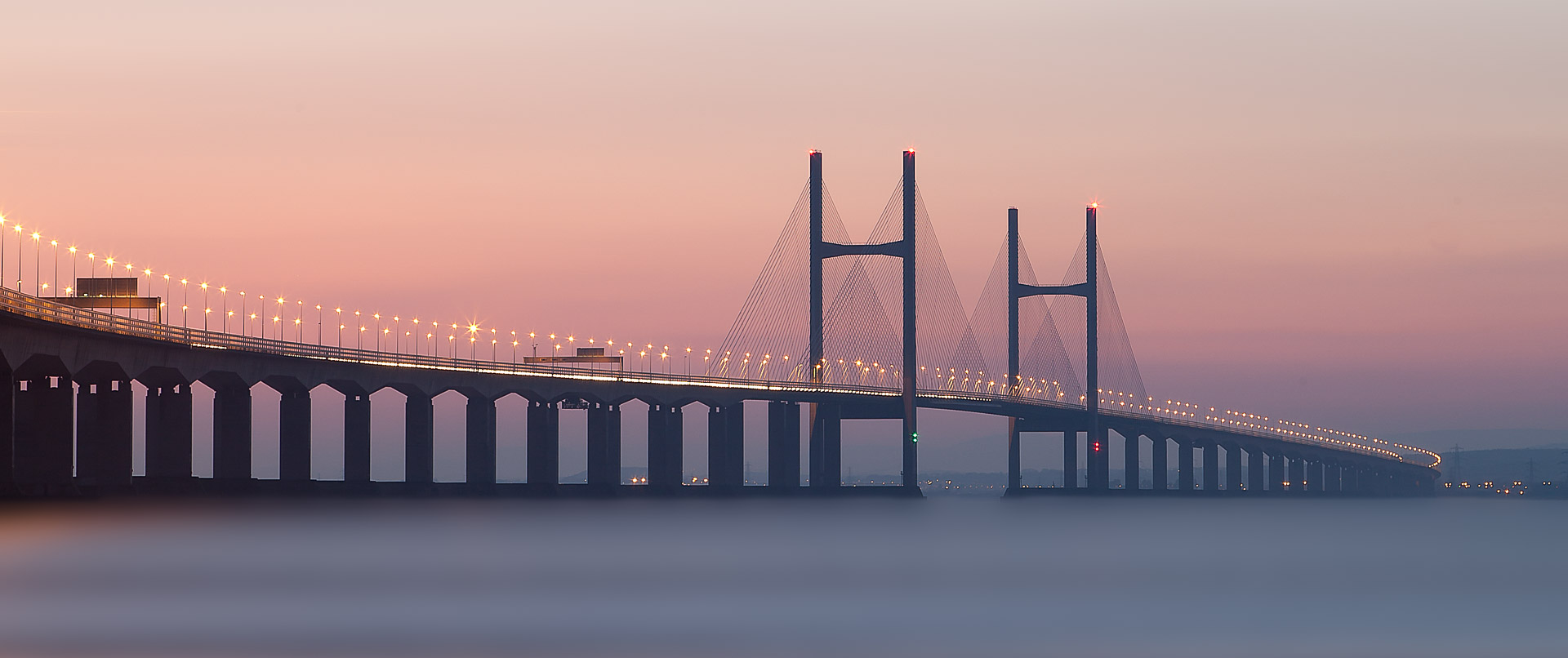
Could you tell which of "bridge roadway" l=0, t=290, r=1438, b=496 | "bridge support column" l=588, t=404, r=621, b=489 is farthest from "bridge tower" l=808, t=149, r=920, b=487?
"bridge support column" l=588, t=404, r=621, b=489

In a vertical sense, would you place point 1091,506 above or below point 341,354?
below

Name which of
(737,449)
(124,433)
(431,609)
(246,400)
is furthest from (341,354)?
(431,609)

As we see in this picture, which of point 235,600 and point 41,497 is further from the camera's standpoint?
point 41,497

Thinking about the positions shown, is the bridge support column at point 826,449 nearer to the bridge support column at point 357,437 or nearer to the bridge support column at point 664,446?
the bridge support column at point 664,446

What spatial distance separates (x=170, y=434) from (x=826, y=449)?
186 feet

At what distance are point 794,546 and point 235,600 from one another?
97.5ft

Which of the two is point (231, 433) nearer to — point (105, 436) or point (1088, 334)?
point (105, 436)

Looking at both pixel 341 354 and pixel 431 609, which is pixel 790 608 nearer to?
pixel 431 609

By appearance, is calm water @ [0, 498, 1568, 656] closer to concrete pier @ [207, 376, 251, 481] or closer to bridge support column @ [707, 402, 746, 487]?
concrete pier @ [207, 376, 251, 481]

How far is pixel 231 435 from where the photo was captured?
302 ft

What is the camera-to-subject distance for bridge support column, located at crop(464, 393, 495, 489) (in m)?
112

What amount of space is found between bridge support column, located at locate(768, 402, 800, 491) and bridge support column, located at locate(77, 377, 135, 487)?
5606cm

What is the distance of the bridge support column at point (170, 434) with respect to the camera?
292 ft

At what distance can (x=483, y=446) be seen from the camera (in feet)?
372
